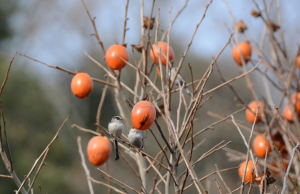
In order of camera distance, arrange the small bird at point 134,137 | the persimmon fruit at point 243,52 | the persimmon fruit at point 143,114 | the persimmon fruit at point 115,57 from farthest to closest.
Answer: the persimmon fruit at point 243,52 < the persimmon fruit at point 115,57 < the small bird at point 134,137 < the persimmon fruit at point 143,114

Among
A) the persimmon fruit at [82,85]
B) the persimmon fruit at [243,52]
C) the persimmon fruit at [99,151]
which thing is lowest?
the persimmon fruit at [99,151]

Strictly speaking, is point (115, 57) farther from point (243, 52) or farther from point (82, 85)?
point (243, 52)

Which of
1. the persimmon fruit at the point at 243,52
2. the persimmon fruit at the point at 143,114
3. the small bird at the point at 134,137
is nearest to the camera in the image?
the persimmon fruit at the point at 143,114

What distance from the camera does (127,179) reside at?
6.46 m

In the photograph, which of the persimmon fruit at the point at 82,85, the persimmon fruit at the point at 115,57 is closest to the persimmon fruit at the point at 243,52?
the persimmon fruit at the point at 115,57

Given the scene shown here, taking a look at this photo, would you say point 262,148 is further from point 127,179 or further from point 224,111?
point 224,111

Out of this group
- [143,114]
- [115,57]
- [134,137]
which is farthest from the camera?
[115,57]

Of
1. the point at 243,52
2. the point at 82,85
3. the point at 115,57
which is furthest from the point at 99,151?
the point at 243,52

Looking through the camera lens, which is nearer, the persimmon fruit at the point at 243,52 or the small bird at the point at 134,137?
the small bird at the point at 134,137

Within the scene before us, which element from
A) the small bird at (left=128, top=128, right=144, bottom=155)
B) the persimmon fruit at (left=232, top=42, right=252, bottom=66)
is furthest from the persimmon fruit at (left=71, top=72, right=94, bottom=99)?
the persimmon fruit at (left=232, top=42, right=252, bottom=66)

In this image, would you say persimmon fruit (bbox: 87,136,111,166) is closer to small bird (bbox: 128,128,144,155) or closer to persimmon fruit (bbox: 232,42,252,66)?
small bird (bbox: 128,128,144,155)

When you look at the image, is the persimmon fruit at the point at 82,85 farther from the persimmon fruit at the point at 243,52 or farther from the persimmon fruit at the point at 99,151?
the persimmon fruit at the point at 243,52

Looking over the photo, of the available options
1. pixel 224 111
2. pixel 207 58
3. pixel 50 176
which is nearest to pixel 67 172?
pixel 50 176

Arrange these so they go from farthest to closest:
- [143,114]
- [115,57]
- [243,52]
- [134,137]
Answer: [243,52], [115,57], [134,137], [143,114]
